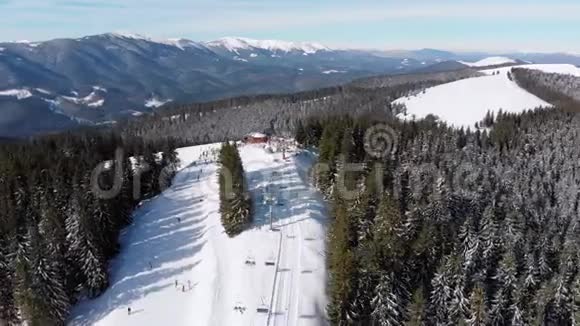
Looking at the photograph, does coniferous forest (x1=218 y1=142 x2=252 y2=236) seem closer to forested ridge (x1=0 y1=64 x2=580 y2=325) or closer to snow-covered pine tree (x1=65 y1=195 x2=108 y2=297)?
forested ridge (x1=0 y1=64 x2=580 y2=325)

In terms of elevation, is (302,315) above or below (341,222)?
below

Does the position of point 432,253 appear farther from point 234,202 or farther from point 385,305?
point 234,202

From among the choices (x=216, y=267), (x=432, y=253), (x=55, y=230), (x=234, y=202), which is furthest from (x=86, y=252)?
(x=432, y=253)

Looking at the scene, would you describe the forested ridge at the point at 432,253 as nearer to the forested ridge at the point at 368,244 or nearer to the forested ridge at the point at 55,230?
the forested ridge at the point at 368,244

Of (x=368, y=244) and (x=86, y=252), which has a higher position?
(x=368, y=244)

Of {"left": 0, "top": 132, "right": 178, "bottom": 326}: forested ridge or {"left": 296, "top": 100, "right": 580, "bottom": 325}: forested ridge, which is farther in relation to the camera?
{"left": 0, "top": 132, "right": 178, "bottom": 326}: forested ridge

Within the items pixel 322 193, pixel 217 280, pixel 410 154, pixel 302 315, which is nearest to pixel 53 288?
pixel 217 280

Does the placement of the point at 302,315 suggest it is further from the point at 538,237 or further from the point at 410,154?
the point at 410,154

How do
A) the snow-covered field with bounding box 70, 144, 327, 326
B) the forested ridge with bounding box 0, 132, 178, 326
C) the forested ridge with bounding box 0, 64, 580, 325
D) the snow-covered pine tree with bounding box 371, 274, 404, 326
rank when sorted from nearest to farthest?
1. the snow-covered pine tree with bounding box 371, 274, 404, 326
2. the forested ridge with bounding box 0, 64, 580, 325
3. the snow-covered field with bounding box 70, 144, 327, 326
4. the forested ridge with bounding box 0, 132, 178, 326

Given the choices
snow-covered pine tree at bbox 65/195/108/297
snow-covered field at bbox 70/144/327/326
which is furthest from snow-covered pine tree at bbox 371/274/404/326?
snow-covered pine tree at bbox 65/195/108/297
